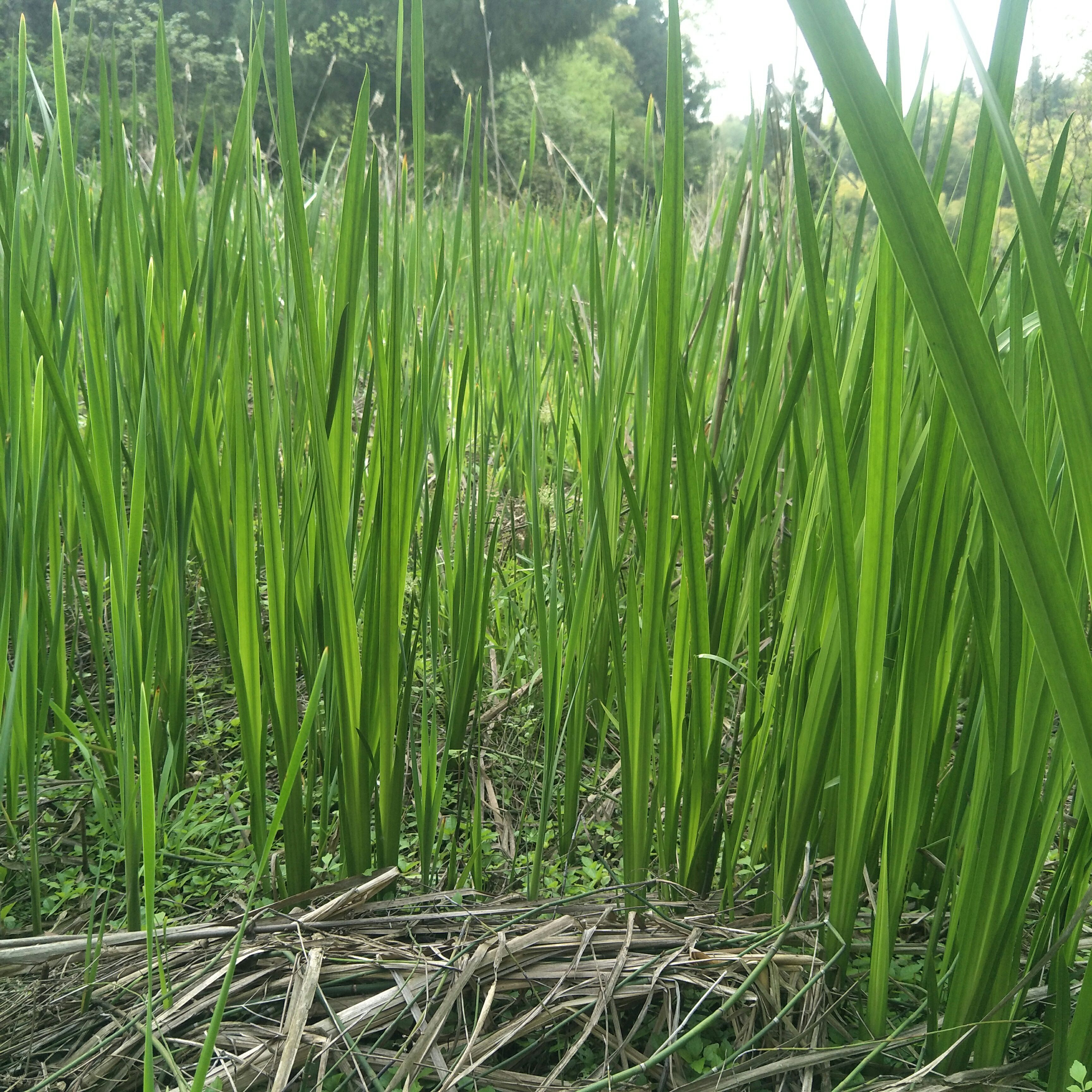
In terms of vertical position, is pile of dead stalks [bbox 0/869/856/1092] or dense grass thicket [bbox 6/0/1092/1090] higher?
dense grass thicket [bbox 6/0/1092/1090]

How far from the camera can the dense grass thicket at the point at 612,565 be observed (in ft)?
1.71

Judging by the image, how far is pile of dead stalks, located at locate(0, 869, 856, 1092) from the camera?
23.0 inches

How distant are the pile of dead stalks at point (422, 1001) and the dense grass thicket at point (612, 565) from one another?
0.19 ft

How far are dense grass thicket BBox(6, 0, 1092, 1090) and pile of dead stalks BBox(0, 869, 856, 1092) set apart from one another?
0.19ft

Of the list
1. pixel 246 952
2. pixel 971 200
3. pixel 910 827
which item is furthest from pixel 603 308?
pixel 246 952

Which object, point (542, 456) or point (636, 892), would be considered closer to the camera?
point (636, 892)

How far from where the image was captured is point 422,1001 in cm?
64

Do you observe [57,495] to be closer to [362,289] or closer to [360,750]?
[360,750]

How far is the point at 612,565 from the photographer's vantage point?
0.78 m

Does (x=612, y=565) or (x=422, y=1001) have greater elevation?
(x=612, y=565)

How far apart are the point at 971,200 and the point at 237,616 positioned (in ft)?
2.25

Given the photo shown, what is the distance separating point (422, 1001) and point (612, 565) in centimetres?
41

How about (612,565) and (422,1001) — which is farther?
(612,565)

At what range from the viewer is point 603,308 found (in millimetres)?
936
